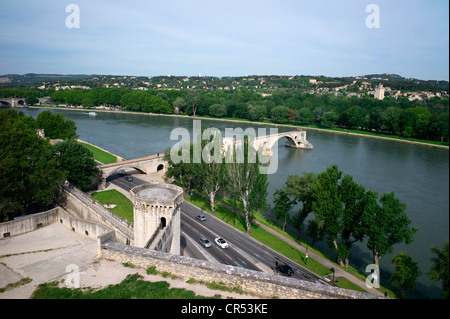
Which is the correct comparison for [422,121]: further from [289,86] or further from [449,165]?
[289,86]

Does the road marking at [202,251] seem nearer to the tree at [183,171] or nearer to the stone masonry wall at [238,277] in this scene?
the stone masonry wall at [238,277]

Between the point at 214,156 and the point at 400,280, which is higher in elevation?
the point at 214,156

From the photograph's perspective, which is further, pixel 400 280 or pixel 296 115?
pixel 296 115

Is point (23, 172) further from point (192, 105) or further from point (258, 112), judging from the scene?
point (192, 105)

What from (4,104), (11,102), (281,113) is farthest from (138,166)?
(4,104)

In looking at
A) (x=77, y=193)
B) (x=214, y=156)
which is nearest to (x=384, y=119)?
(x=214, y=156)

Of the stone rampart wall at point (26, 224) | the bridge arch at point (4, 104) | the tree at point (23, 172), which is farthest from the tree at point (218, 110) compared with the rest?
the stone rampart wall at point (26, 224)
